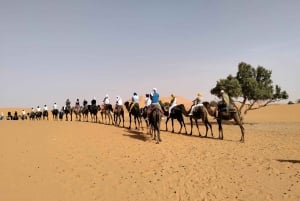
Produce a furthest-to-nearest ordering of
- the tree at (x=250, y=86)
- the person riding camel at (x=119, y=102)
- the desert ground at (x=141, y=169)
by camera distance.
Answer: the tree at (x=250, y=86) → the person riding camel at (x=119, y=102) → the desert ground at (x=141, y=169)

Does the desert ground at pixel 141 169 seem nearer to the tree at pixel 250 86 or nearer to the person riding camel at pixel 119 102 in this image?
the person riding camel at pixel 119 102

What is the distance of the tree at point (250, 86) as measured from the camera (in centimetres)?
4509

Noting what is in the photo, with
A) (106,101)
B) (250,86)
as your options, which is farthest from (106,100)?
(250,86)

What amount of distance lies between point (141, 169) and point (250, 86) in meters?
33.7

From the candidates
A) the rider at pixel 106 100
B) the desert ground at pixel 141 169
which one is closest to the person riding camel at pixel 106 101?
the rider at pixel 106 100

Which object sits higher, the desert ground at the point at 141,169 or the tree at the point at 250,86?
the tree at the point at 250,86

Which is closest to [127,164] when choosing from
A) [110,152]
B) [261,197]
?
[110,152]

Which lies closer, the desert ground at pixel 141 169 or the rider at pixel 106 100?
the desert ground at pixel 141 169

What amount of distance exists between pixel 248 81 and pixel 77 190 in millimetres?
36932

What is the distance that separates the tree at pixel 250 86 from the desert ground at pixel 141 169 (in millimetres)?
23217

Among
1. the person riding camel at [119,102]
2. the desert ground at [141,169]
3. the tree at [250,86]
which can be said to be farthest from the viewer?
the tree at [250,86]

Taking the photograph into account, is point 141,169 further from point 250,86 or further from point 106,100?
point 250,86

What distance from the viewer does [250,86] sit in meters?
45.6

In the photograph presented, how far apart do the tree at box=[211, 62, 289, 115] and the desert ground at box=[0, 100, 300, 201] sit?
2322 centimetres
